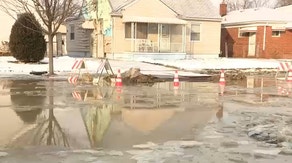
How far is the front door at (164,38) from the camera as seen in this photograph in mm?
37031

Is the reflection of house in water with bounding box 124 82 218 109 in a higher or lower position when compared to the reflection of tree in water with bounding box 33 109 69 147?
higher

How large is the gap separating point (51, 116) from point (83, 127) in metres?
1.56

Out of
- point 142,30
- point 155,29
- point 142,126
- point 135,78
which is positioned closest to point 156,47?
point 155,29

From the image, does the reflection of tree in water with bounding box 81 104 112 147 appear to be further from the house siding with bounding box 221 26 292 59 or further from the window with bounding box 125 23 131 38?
the house siding with bounding box 221 26 292 59

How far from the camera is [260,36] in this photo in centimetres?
4231

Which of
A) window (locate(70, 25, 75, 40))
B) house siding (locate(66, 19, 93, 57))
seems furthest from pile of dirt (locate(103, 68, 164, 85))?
window (locate(70, 25, 75, 40))

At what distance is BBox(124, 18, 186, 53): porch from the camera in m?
35.8

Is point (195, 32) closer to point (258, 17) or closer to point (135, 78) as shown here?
point (258, 17)

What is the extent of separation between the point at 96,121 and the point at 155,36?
27.6 meters

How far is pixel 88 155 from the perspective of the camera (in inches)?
285

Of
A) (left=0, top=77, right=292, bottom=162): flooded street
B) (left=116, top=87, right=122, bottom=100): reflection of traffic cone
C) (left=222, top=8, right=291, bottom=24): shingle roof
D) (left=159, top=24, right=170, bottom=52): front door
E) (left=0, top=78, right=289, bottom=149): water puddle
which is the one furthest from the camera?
(left=222, top=8, right=291, bottom=24): shingle roof

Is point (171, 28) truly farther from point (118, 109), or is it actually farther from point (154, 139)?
point (154, 139)

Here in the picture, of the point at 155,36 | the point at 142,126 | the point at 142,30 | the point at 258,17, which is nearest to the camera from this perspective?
the point at 142,126

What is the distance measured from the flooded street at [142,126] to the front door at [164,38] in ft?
68.4
